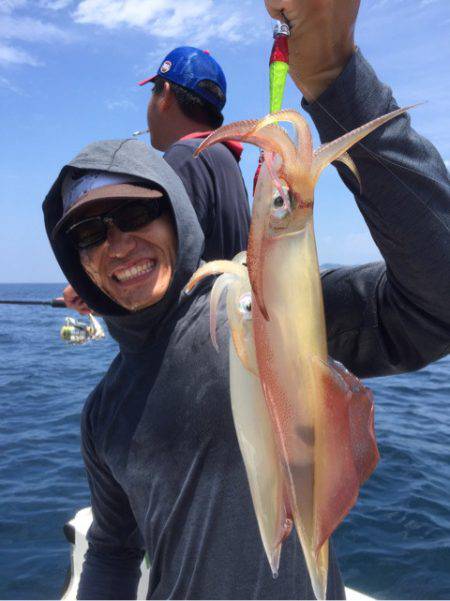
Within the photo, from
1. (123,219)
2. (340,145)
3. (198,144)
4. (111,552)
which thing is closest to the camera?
(340,145)

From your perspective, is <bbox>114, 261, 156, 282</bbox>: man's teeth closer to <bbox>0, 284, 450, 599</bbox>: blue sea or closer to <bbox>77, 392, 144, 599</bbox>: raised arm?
<bbox>77, 392, 144, 599</bbox>: raised arm

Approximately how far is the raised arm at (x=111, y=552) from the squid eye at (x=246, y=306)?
3.97 feet

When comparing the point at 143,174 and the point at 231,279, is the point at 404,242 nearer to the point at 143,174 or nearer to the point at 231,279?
the point at 231,279

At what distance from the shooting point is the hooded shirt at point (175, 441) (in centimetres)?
170

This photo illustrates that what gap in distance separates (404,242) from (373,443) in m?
0.50

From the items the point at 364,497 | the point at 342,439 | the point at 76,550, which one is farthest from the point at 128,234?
the point at 364,497

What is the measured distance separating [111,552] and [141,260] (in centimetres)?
130

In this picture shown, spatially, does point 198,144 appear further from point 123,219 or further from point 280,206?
point 280,206

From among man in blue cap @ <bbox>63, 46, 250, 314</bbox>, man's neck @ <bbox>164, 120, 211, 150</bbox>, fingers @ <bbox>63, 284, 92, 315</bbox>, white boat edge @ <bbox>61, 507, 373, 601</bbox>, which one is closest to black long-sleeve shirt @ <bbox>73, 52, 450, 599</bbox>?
man in blue cap @ <bbox>63, 46, 250, 314</bbox>

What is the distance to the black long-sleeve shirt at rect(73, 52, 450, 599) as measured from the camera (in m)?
1.37

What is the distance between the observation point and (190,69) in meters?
3.19

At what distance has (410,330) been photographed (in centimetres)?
155

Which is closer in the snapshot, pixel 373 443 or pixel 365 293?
pixel 373 443

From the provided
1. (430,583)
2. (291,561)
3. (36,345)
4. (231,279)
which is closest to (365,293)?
(231,279)
